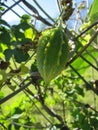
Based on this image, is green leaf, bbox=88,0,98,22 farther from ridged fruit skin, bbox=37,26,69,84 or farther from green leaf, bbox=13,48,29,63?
ridged fruit skin, bbox=37,26,69,84

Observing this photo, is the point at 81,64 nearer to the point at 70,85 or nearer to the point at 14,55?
the point at 14,55

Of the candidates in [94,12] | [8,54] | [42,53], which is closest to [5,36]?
[8,54]

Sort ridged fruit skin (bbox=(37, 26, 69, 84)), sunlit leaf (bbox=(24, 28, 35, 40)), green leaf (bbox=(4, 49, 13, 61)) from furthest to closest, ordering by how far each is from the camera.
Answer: sunlit leaf (bbox=(24, 28, 35, 40)) < green leaf (bbox=(4, 49, 13, 61)) < ridged fruit skin (bbox=(37, 26, 69, 84))

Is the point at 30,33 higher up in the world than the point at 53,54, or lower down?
higher up

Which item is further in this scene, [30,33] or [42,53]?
[30,33]

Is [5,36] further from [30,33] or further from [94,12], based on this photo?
[94,12]

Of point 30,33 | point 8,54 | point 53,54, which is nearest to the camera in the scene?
point 53,54

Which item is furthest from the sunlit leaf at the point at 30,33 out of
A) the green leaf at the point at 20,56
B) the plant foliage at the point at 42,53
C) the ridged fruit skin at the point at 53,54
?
the ridged fruit skin at the point at 53,54

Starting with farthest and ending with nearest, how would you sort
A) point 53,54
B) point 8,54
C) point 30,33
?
point 30,33 < point 8,54 < point 53,54

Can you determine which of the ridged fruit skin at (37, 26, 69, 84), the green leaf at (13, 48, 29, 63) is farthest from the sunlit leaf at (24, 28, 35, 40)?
the ridged fruit skin at (37, 26, 69, 84)
